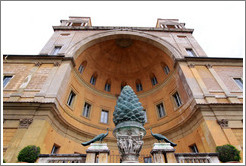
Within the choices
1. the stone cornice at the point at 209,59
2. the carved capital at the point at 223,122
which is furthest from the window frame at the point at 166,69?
the carved capital at the point at 223,122

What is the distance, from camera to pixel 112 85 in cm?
1880

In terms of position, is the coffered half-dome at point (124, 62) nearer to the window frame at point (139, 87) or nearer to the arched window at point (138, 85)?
the arched window at point (138, 85)

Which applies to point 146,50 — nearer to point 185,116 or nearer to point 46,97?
point 185,116

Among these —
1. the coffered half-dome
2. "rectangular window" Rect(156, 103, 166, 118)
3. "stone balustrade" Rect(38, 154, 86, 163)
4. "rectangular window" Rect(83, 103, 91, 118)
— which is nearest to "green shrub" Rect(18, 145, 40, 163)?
"stone balustrade" Rect(38, 154, 86, 163)

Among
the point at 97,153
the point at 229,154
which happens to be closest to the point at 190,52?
the point at 229,154

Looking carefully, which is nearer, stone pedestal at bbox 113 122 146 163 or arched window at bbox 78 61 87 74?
stone pedestal at bbox 113 122 146 163

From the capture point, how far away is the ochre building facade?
30.5 ft

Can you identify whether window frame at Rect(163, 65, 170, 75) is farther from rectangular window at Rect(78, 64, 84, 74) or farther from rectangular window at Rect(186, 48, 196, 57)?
rectangular window at Rect(78, 64, 84, 74)

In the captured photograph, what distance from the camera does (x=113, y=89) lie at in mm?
18547

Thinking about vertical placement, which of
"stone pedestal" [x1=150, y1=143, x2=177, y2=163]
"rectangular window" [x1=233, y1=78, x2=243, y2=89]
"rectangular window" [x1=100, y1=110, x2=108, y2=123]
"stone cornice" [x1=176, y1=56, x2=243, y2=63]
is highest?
"stone cornice" [x1=176, y1=56, x2=243, y2=63]

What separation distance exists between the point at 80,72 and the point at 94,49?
356cm

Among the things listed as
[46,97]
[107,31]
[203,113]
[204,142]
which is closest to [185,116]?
[203,113]

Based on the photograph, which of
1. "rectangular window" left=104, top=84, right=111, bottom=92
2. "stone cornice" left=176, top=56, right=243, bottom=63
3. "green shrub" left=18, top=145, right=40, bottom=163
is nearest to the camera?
"green shrub" left=18, top=145, right=40, bottom=163

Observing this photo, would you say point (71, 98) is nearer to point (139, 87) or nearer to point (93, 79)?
point (93, 79)
